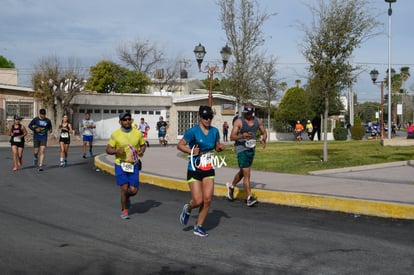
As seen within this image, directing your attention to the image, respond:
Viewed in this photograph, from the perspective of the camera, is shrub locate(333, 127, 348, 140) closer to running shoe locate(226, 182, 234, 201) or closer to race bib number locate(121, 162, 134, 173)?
running shoe locate(226, 182, 234, 201)

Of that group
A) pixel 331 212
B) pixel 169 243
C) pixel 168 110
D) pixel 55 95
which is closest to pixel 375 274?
Result: pixel 169 243

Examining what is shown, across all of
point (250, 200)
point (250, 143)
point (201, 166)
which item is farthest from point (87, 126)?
point (201, 166)

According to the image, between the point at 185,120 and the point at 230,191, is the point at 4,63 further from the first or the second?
the point at 230,191

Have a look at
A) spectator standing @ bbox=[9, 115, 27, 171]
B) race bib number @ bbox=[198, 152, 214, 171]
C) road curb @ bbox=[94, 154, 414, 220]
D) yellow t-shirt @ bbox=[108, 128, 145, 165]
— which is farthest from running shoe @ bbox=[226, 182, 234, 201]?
spectator standing @ bbox=[9, 115, 27, 171]

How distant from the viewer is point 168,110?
143 ft

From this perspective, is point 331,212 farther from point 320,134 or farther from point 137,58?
point 137,58

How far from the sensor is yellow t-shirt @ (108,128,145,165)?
27.3 ft

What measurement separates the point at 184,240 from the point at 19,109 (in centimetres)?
3237

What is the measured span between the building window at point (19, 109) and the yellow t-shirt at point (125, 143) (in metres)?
30.1

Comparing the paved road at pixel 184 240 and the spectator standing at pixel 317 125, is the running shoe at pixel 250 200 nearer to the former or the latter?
the paved road at pixel 184 240

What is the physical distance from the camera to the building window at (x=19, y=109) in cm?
3628

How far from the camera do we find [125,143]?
838 cm

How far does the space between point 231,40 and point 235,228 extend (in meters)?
15.9

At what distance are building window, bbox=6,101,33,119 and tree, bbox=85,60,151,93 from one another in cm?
1757
